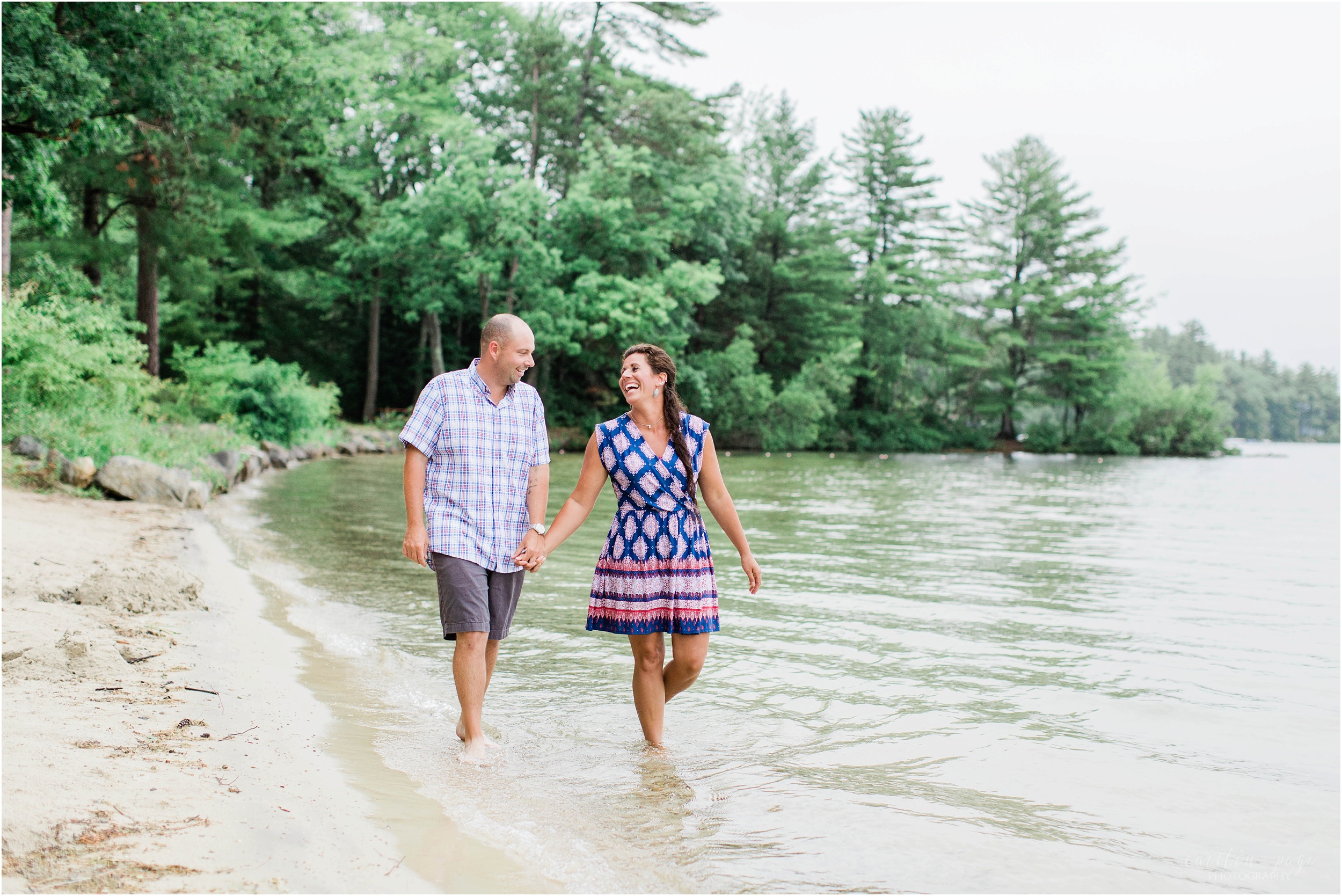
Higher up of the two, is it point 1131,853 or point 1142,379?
point 1142,379

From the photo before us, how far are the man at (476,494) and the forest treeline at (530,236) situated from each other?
11065mm

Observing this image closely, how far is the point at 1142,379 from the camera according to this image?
4838cm

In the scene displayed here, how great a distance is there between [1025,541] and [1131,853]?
31.6 ft

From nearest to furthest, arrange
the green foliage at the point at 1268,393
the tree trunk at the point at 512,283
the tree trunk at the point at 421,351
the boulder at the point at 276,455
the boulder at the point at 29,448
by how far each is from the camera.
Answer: the boulder at the point at 29,448
the boulder at the point at 276,455
the tree trunk at the point at 512,283
the tree trunk at the point at 421,351
the green foliage at the point at 1268,393

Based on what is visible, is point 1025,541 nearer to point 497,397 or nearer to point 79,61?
point 497,397

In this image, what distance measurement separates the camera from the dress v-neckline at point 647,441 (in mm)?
4148

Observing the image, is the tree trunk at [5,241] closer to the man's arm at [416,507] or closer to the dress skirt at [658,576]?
the man's arm at [416,507]

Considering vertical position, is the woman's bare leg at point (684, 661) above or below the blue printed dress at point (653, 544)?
below

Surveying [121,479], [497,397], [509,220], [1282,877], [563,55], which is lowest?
[1282,877]

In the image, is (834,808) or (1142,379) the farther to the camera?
(1142,379)

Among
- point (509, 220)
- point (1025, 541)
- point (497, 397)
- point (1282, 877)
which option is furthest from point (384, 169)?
point (1282, 877)

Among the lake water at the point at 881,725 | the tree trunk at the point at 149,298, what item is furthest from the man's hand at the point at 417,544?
the tree trunk at the point at 149,298

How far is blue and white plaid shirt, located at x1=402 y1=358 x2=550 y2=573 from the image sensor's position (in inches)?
157

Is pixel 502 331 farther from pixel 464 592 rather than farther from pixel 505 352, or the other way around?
pixel 464 592
